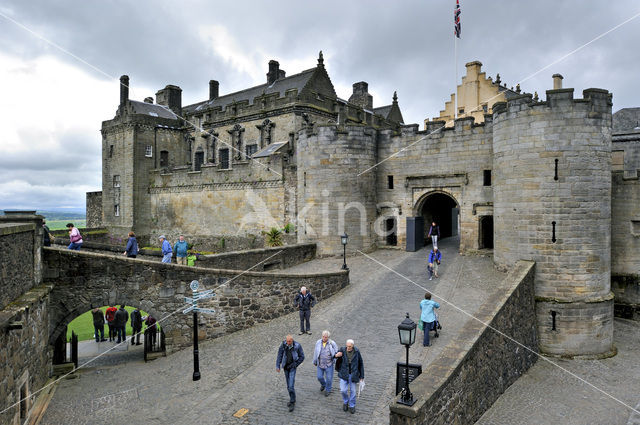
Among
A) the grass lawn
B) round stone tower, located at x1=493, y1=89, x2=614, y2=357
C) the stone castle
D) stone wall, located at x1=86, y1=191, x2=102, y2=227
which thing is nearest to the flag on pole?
the stone castle

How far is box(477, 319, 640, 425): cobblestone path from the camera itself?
11.1 m

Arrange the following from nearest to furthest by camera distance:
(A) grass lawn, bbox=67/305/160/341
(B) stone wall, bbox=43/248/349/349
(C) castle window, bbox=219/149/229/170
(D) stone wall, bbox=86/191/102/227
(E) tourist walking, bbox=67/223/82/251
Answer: (B) stone wall, bbox=43/248/349/349 < (E) tourist walking, bbox=67/223/82/251 < (A) grass lawn, bbox=67/305/160/341 < (C) castle window, bbox=219/149/229/170 < (D) stone wall, bbox=86/191/102/227

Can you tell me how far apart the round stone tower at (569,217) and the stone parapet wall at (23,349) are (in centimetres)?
1560

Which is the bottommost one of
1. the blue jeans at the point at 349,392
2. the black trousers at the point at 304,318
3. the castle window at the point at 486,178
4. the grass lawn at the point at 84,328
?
the grass lawn at the point at 84,328

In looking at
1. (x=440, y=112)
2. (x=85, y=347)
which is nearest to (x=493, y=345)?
(x=85, y=347)

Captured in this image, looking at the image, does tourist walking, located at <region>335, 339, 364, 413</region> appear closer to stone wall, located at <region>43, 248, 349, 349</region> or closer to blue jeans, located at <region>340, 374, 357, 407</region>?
blue jeans, located at <region>340, 374, 357, 407</region>

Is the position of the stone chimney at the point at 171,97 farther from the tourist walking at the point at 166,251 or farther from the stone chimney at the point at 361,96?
the tourist walking at the point at 166,251

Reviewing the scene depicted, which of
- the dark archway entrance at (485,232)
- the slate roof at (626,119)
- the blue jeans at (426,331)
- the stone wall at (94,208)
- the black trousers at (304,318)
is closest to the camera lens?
the blue jeans at (426,331)

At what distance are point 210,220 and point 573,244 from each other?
22956mm

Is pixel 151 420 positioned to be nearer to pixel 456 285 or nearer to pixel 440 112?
pixel 456 285

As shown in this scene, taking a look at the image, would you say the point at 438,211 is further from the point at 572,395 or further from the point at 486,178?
the point at 572,395

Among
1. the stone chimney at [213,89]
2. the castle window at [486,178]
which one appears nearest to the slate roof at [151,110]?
the stone chimney at [213,89]

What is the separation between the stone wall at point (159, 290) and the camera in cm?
1338

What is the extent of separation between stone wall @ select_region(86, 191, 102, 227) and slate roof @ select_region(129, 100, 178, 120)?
33.5 ft
